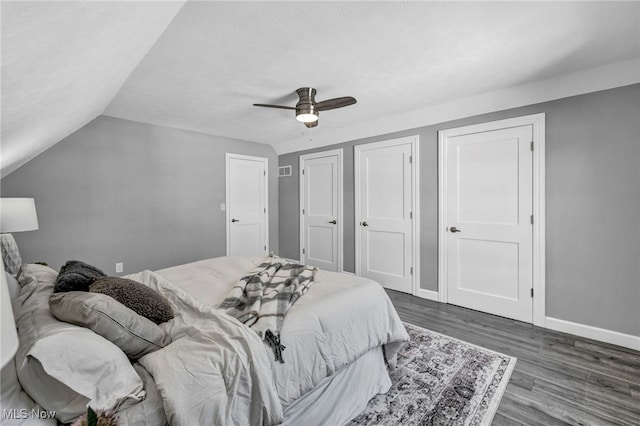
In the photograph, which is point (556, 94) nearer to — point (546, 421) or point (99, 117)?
point (546, 421)

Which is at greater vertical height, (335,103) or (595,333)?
(335,103)

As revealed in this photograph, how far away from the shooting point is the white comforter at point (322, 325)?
4.67 ft

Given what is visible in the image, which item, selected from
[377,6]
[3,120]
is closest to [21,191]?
[3,120]

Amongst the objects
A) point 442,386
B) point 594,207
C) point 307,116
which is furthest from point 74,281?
point 594,207

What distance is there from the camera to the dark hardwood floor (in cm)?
171

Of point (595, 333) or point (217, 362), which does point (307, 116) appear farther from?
point (595, 333)

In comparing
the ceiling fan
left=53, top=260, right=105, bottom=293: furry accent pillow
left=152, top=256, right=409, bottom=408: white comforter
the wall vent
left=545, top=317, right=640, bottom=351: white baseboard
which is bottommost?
left=545, top=317, right=640, bottom=351: white baseboard

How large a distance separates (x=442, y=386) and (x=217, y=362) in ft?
5.07

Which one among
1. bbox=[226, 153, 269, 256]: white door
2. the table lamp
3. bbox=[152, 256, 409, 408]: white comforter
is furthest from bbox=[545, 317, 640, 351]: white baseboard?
the table lamp

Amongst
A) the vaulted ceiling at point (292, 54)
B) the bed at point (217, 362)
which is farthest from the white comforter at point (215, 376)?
the vaulted ceiling at point (292, 54)

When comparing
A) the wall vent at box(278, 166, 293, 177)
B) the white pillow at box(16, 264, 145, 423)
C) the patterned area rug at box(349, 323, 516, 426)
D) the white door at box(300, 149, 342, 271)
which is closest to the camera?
the white pillow at box(16, 264, 145, 423)

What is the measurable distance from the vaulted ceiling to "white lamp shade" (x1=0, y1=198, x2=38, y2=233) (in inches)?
17.6

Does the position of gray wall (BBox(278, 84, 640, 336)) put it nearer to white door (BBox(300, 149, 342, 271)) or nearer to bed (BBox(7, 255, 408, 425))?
bed (BBox(7, 255, 408, 425))

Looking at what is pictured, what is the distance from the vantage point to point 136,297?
145 cm
